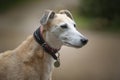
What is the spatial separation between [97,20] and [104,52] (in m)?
6.34

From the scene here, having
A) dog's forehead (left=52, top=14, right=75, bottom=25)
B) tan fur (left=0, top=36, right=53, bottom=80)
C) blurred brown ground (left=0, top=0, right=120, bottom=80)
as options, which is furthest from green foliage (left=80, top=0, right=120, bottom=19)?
tan fur (left=0, top=36, right=53, bottom=80)

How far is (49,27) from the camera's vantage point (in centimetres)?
670

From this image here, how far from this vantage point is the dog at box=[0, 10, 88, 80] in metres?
6.65

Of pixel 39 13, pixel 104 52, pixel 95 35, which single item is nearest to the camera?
pixel 104 52

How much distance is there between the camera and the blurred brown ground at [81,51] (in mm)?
12781

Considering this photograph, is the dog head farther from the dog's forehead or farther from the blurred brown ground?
the blurred brown ground

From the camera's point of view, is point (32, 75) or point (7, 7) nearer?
point (32, 75)

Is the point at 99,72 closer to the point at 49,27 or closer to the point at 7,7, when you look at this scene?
the point at 49,27

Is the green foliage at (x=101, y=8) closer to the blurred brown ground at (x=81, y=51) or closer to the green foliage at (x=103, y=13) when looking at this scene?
the green foliage at (x=103, y=13)

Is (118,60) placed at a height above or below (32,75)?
below

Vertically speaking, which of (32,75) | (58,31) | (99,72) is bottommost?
(99,72)

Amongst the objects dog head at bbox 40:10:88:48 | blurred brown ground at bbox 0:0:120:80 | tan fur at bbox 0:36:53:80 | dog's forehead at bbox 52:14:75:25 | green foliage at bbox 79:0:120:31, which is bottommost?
blurred brown ground at bbox 0:0:120:80

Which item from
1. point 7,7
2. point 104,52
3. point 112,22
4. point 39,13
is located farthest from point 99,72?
point 7,7

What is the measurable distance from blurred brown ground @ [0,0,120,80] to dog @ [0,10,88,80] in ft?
17.6
